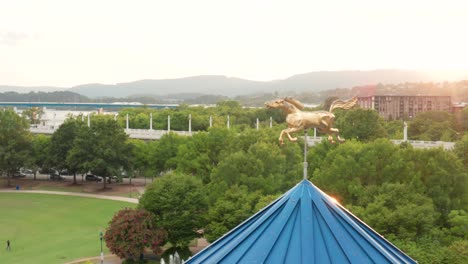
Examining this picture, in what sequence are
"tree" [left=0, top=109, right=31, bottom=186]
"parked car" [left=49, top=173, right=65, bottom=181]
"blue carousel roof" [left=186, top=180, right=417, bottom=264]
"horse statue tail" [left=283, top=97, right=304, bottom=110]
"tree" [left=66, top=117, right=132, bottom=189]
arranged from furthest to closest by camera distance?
1. "parked car" [left=49, top=173, right=65, bottom=181]
2. "tree" [left=0, top=109, right=31, bottom=186]
3. "tree" [left=66, top=117, right=132, bottom=189]
4. "horse statue tail" [left=283, top=97, right=304, bottom=110]
5. "blue carousel roof" [left=186, top=180, right=417, bottom=264]

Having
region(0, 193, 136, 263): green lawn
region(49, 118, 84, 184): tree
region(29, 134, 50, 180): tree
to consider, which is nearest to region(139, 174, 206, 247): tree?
region(0, 193, 136, 263): green lawn

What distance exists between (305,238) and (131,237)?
69.9 ft

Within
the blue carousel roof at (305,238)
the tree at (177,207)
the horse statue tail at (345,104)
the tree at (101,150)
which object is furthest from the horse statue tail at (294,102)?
the tree at (101,150)

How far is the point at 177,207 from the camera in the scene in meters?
34.9

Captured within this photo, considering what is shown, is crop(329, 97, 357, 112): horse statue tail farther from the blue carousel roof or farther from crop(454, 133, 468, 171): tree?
crop(454, 133, 468, 171): tree

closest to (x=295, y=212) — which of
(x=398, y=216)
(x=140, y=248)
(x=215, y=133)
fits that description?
(x=398, y=216)

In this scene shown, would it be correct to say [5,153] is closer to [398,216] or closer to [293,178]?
[293,178]

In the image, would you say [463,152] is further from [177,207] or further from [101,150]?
[101,150]

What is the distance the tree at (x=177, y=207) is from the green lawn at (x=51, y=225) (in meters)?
5.21

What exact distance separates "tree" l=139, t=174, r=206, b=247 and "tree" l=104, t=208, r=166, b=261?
4.27 ft

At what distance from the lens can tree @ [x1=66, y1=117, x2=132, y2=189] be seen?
59250 mm

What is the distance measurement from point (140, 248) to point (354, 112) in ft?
119

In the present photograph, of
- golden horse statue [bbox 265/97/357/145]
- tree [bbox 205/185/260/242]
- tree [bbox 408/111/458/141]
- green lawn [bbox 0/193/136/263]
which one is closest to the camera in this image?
golden horse statue [bbox 265/97/357/145]

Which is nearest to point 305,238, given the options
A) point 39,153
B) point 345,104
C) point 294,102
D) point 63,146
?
point 294,102
